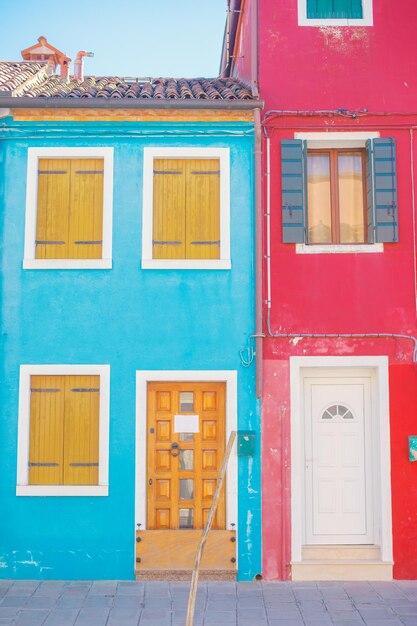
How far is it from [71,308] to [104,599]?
364cm

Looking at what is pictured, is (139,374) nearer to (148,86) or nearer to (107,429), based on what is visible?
(107,429)

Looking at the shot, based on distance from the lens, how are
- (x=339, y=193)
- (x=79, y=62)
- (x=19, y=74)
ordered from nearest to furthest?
(x=339, y=193) < (x=19, y=74) < (x=79, y=62)

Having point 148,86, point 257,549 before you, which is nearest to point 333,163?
point 148,86

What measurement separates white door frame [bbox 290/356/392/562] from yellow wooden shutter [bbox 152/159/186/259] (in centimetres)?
221

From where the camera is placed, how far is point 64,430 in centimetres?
918

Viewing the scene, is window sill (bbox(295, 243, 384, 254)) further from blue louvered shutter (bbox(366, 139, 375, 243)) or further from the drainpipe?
the drainpipe

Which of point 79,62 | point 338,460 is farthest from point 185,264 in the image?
point 79,62

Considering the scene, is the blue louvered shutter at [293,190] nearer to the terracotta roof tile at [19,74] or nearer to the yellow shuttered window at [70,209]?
the yellow shuttered window at [70,209]

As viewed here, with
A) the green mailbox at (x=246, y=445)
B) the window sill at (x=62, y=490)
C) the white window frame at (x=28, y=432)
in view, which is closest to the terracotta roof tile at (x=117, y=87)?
the white window frame at (x=28, y=432)

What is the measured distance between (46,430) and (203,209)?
3614 mm

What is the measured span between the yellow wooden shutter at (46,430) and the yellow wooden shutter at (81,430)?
9cm

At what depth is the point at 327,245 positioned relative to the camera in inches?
369

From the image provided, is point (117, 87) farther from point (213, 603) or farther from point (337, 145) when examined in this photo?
point (213, 603)

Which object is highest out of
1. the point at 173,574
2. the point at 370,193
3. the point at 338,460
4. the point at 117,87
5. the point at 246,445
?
the point at 117,87
